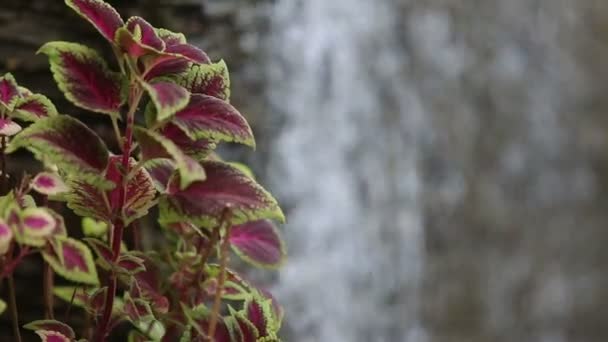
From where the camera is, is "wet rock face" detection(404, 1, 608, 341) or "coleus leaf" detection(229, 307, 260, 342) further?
"wet rock face" detection(404, 1, 608, 341)

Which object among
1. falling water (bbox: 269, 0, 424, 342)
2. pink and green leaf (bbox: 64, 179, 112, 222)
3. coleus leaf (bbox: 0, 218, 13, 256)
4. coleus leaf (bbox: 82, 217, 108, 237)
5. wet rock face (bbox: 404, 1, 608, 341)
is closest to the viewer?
coleus leaf (bbox: 0, 218, 13, 256)

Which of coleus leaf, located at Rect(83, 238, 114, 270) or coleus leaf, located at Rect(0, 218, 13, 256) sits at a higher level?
coleus leaf, located at Rect(0, 218, 13, 256)

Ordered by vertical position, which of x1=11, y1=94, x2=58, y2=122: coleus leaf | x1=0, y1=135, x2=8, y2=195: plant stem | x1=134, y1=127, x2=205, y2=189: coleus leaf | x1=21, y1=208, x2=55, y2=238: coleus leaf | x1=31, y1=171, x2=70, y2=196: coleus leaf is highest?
x1=134, y1=127, x2=205, y2=189: coleus leaf

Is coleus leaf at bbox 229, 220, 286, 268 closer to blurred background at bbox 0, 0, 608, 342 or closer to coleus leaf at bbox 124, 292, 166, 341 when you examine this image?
coleus leaf at bbox 124, 292, 166, 341

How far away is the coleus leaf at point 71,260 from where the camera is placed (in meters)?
0.48

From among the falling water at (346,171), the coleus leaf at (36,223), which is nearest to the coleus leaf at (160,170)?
the coleus leaf at (36,223)

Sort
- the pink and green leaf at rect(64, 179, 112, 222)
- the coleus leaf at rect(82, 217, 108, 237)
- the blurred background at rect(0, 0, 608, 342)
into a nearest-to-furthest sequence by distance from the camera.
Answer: the pink and green leaf at rect(64, 179, 112, 222)
the coleus leaf at rect(82, 217, 108, 237)
the blurred background at rect(0, 0, 608, 342)

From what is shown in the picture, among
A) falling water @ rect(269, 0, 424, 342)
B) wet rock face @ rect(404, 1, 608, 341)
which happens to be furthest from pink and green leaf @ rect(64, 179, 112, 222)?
wet rock face @ rect(404, 1, 608, 341)

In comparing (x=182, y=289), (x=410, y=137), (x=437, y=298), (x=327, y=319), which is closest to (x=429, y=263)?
(x=437, y=298)

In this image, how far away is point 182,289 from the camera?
66cm

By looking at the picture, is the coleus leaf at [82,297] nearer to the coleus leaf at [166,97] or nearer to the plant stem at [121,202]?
the plant stem at [121,202]

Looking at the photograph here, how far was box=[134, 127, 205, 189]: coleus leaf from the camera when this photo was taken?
0.47 meters

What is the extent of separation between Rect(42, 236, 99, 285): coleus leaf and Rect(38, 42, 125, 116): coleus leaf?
81 millimetres

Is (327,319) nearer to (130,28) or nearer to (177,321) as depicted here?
(177,321)
